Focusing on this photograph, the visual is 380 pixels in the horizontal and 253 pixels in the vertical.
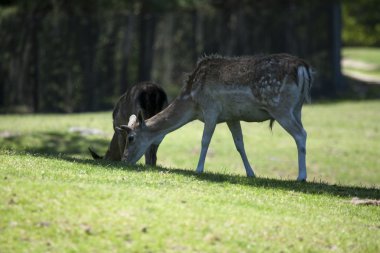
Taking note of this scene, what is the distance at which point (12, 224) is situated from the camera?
32.1 feet

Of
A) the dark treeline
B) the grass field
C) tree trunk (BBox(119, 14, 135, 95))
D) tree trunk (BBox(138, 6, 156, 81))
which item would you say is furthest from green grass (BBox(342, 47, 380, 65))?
the grass field

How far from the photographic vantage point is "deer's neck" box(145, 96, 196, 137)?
15.0m

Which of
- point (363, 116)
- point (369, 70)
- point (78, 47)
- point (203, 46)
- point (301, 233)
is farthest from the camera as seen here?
point (369, 70)

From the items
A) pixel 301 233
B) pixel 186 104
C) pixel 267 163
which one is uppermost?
pixel 186 104

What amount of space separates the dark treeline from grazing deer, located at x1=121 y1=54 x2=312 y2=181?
18434 millimetres

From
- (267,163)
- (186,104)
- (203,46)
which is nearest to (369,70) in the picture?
(203,46)

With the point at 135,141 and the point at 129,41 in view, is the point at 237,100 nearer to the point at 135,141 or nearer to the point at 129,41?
the point at 135,141

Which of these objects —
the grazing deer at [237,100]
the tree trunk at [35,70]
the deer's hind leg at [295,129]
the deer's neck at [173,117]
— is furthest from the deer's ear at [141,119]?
the tree trunk at [35,70]

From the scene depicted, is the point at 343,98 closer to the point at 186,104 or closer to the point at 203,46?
the point at 203,46

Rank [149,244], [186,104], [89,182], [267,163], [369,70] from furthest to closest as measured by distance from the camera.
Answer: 1. [369,70]
2. [267,163]
3. [186,104]
4. [89,182]
5. [149,244]

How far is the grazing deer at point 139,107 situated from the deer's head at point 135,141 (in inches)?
26.3

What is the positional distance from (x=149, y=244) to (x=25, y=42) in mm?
24715

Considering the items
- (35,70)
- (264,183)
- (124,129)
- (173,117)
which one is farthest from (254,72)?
(35,70)

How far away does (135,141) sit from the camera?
15.0 m
